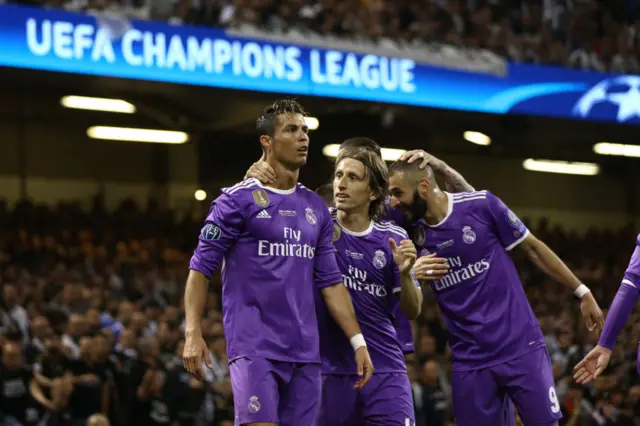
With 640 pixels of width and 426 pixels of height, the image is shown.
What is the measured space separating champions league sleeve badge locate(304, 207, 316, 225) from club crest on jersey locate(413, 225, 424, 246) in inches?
54.4

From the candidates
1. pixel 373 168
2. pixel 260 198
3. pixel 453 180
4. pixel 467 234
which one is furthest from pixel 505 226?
pixel 260 198

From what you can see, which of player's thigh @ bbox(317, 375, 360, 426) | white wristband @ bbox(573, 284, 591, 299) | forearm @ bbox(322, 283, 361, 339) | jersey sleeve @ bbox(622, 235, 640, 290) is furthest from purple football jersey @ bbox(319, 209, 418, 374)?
jersey sleeve @ bbox(622, 235, 640, 290)

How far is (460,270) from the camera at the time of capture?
24.5 feet

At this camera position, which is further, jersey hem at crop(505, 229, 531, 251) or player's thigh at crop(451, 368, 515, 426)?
jersey hem at crop(505, 229, 531, 251)

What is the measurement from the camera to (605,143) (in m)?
24.1

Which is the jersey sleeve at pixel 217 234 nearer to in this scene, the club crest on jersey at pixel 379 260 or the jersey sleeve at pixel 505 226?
the club crest on jersey at pixel 379 260

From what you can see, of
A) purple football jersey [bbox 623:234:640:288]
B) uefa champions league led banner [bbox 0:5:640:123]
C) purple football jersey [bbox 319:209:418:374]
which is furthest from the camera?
uefa champions league led banner [bbox 0:5:640:123]

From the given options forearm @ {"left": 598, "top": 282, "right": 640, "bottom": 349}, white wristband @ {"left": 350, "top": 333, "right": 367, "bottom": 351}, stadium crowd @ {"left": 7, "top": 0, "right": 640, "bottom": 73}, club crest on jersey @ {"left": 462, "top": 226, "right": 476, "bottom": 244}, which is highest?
stadium crowd @ {"left": 7, "top": 0, "right": 640, "bottom": 73}

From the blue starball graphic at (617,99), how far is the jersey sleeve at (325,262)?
1553cm

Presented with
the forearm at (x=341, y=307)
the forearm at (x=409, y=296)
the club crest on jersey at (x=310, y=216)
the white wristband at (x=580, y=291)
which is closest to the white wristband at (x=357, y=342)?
the forearm at (x=341, y=307)

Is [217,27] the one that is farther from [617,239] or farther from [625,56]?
[617,239]

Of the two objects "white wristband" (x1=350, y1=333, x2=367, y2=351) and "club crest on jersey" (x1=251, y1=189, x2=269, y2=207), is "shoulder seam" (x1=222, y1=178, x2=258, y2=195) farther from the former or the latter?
"white wristband" (x1=350, y1=333, x2=367, y2=351)

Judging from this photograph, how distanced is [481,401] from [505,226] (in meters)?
1.15

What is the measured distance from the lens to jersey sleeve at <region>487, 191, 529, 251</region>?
7469 millimetres
